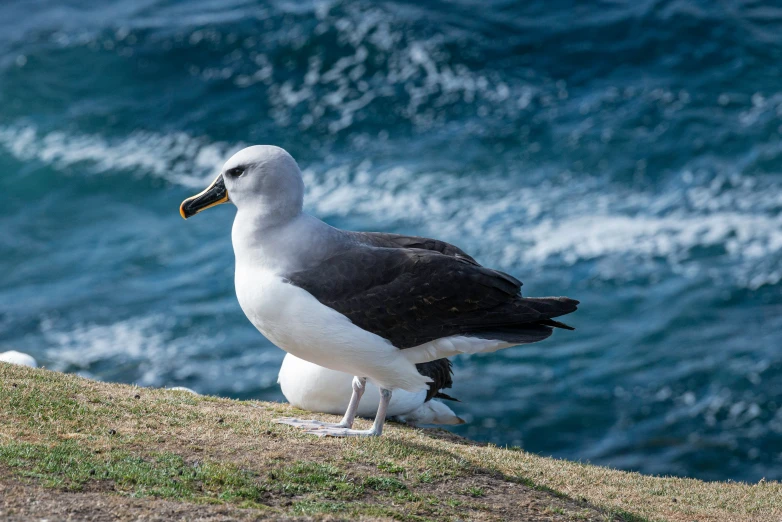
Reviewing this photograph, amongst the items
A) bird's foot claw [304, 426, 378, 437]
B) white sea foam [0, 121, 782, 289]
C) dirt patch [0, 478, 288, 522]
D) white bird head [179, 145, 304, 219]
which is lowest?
white sea foam [0, 121, 782, 289]

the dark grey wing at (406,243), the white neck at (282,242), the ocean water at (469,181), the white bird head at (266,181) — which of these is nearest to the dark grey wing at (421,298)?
the white neck at (282,242)

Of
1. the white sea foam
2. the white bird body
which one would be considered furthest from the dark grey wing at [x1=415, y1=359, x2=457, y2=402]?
the white sea foam

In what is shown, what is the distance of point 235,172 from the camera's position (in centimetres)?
793

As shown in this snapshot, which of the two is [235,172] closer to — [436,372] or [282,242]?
[282,242]

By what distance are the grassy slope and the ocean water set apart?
27.1ft

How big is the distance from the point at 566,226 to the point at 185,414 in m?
15.5

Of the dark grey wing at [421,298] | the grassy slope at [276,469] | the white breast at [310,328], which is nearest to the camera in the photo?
the grassy slope at [276,469]

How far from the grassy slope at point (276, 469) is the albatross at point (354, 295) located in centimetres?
81

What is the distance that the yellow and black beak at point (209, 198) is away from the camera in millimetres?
8102

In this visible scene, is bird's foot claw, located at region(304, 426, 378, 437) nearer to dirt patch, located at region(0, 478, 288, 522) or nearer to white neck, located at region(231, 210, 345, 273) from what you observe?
white neck, located at region(231, 210, 345, 273)

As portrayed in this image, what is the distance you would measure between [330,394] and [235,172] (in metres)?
2.73

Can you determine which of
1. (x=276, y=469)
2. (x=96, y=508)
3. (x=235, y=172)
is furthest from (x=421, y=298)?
(x=96, y=508)

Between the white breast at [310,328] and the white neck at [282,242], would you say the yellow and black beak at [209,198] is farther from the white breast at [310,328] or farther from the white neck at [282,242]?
the white breast at [310,328]

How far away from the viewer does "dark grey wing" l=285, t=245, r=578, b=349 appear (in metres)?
7.53
